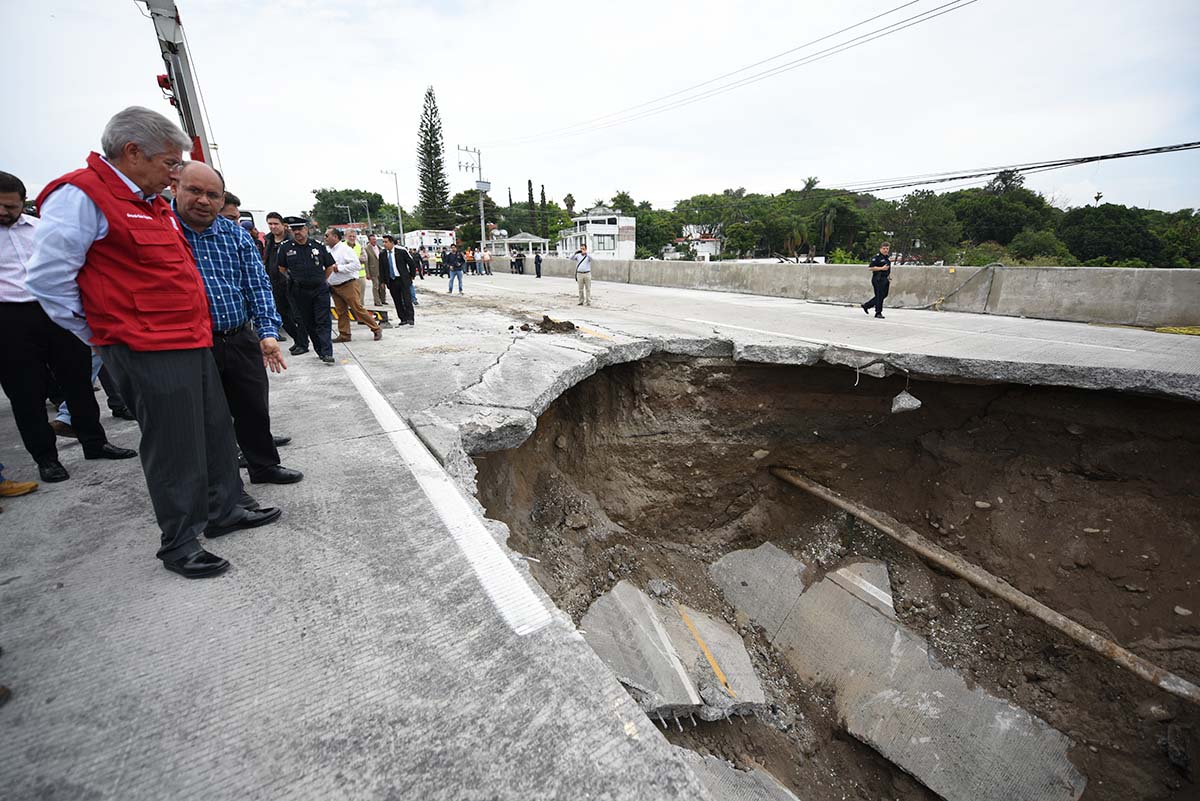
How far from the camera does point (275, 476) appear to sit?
9.27 feet

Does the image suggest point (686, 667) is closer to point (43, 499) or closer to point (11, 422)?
point (43, 499)

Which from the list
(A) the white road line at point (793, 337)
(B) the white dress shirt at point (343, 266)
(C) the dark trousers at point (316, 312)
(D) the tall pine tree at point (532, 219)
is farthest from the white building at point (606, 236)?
(C) the dark trousers at point (316, 312)

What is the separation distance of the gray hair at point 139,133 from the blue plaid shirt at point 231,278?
2.14 ft

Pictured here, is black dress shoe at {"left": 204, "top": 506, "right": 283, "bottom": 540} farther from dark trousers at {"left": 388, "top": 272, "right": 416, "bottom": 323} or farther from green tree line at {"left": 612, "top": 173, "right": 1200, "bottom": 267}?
green tree line at {"left": 612, "top": 173, "right": 1200, "bottom": 267}

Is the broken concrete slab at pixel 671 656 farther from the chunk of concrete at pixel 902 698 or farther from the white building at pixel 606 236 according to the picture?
the white building at pixel 606 236

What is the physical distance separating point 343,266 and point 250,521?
5.65 metres

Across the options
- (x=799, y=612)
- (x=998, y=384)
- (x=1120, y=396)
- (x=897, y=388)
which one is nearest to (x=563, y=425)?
(x=799, y=612)

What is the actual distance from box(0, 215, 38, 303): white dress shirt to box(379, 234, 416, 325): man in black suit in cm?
577

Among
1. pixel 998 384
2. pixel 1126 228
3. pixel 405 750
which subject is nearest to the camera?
pixel 405 750

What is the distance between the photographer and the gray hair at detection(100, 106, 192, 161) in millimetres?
1899

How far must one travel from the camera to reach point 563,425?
647cm

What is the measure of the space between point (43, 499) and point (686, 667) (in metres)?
4.68

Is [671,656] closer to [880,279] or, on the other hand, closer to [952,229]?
[880,279]

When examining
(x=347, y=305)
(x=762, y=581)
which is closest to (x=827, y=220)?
(x=762, y=581)
